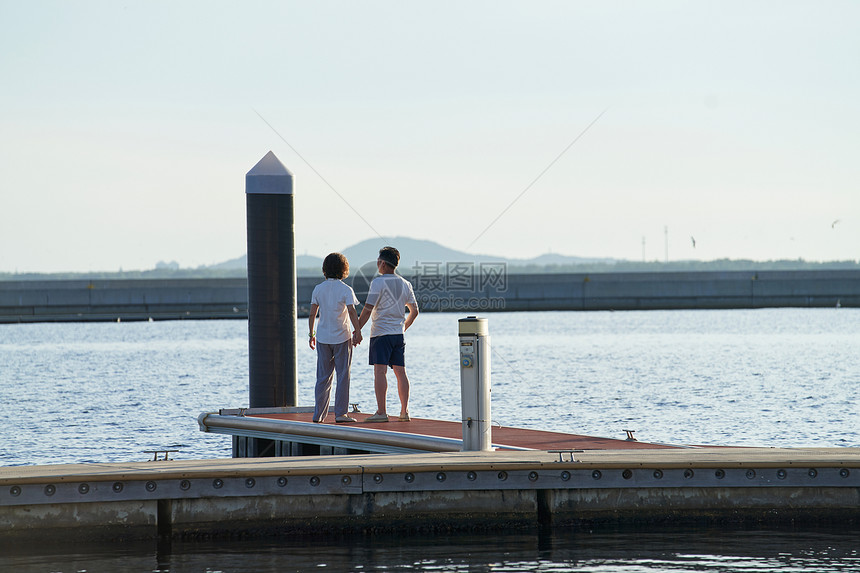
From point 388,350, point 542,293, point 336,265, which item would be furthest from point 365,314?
point 542,293

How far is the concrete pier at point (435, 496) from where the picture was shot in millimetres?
7871

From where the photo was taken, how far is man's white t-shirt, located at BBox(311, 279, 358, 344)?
10.2 metres

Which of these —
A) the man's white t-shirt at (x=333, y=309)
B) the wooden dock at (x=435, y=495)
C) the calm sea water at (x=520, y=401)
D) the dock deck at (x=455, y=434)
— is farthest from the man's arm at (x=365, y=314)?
the calm sea water at (x=520, y=401)

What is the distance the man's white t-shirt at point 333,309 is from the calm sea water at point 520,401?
275 cm

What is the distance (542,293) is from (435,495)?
61583 millimetres

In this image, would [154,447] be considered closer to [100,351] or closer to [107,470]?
[107,470]

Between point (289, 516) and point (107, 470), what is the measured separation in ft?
4.76

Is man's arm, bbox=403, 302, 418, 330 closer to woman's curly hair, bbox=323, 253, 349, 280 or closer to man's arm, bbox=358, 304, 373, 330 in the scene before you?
man's arm, bbox=358, 304, 373, 330

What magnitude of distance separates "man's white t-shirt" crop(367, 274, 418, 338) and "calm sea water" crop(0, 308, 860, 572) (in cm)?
273

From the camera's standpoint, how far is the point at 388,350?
10281mm

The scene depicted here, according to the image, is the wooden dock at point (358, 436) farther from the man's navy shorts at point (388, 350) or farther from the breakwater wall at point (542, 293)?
the breakwater wall at point (542, 293)

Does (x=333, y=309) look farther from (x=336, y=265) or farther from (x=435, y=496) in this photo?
(x=435, y=496)

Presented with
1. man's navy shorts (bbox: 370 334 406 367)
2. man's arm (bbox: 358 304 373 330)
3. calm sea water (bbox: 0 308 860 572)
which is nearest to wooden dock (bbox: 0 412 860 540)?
calm sea water (bbox: 0 308 860 572)

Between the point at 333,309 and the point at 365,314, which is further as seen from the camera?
the point at 365,314
